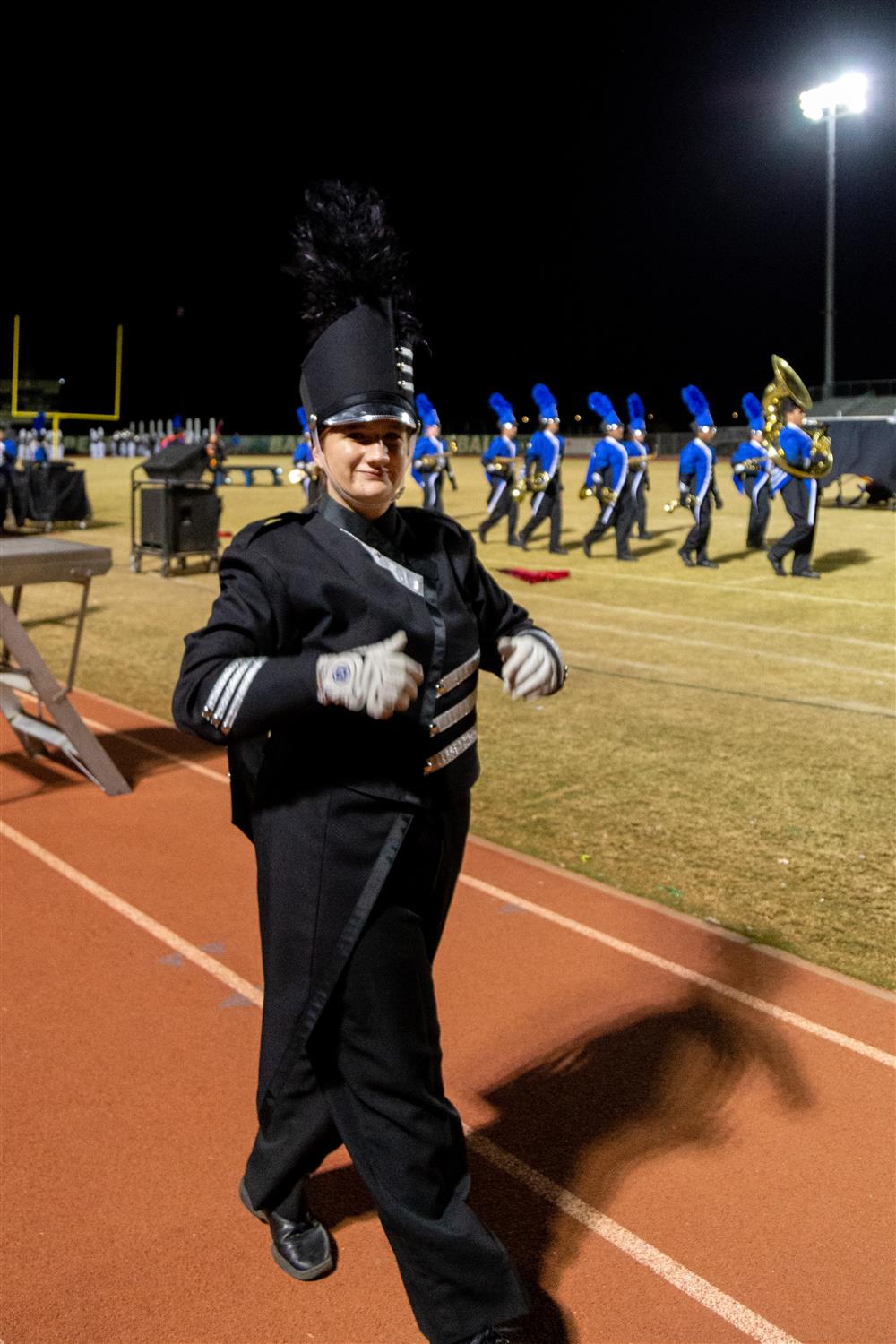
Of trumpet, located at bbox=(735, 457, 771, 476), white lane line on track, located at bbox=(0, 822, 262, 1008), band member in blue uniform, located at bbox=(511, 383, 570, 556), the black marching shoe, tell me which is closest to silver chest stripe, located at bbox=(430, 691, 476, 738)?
the black marching shoe

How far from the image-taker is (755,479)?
58.1 ft

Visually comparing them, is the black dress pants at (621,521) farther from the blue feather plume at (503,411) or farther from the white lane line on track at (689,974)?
the white lane line on track at (689,974)

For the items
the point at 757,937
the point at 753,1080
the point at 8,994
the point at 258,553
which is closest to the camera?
the point at 258,553

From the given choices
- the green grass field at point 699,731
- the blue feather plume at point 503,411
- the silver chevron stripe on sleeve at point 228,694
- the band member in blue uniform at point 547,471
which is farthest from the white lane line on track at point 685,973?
the blue feather plume at point 503,411

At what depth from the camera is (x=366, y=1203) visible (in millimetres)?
3047

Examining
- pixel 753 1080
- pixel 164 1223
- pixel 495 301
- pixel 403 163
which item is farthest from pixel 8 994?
pixel 495 301

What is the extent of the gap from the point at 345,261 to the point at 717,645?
9.04 m

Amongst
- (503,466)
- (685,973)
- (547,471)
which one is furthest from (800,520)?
(685,973)

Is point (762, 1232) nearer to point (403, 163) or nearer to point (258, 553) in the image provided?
point (258, 553)

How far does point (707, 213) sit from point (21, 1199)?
179ft

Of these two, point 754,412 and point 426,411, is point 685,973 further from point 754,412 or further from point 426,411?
point 426,411

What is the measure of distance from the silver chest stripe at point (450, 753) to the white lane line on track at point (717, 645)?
7967 mm

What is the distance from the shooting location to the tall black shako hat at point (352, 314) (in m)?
2.33

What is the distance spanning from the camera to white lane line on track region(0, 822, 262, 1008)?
13.6 feet
